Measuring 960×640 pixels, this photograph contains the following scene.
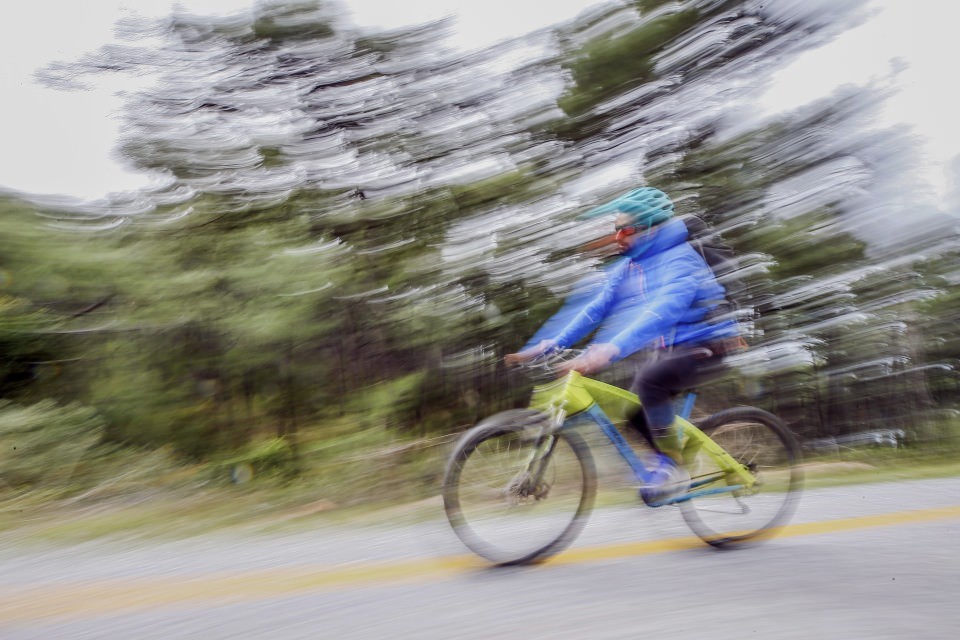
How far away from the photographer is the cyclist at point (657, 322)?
A: 318 cm

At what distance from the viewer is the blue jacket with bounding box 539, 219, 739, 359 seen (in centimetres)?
317

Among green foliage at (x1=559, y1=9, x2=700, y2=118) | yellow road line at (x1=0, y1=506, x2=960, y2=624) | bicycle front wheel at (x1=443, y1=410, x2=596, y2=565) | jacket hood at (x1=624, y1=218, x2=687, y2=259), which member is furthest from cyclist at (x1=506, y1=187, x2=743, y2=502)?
green foliage at (x1=559, y1=9, x2=700, y2=118)

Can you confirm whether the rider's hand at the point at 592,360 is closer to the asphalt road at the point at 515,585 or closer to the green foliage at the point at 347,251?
the asphalt road at the point at 515,585

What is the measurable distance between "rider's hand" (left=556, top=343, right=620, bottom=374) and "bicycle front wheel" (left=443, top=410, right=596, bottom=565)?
255 millimetres

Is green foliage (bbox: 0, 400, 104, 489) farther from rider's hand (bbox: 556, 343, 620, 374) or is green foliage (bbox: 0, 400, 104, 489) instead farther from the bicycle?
rider's hand (bbox: 556, 343, 620, 374)

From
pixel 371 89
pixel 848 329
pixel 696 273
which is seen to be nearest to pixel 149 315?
pixel 371 89

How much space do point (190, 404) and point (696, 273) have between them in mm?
5234

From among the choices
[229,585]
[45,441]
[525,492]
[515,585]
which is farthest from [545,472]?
[45,441]

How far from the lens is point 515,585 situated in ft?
9.98

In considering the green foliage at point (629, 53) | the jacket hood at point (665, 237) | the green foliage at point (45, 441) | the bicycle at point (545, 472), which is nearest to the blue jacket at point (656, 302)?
the jacket hood at point (665, 237)

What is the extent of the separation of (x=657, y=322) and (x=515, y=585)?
4.14 ft

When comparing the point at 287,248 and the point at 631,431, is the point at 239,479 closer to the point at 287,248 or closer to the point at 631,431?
the point at 287,248

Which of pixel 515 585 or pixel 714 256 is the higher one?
pixel 714 256

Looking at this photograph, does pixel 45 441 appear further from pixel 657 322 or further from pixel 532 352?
pixel 657 322
